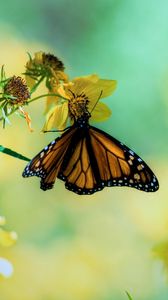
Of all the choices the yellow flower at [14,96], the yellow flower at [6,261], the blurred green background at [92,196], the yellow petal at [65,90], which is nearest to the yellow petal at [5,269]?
the yellow flower at [6,261]

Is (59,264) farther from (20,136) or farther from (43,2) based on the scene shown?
(43,2)

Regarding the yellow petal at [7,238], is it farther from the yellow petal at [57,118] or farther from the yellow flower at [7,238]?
the yellow petal at [57,118]

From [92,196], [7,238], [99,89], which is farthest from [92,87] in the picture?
[92,196]

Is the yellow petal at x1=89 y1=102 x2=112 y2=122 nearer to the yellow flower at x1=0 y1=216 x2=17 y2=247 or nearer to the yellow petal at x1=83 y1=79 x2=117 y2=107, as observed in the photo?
the yellow petal at x1=83 y1=79 x2=117 y2=107

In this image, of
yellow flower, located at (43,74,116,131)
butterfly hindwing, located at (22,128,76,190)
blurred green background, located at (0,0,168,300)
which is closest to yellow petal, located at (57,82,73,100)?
yellow flower, located at (43,74,116,131)

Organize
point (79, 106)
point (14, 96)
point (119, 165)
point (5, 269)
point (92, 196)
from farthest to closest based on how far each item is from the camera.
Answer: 1. point (92, 196)
2. point (119, 165)
3. point (79, 106)
4. point (14, 96)
5. point (5, 269)

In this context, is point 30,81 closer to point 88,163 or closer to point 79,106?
point 79,106

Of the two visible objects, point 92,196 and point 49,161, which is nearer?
point 49,161
